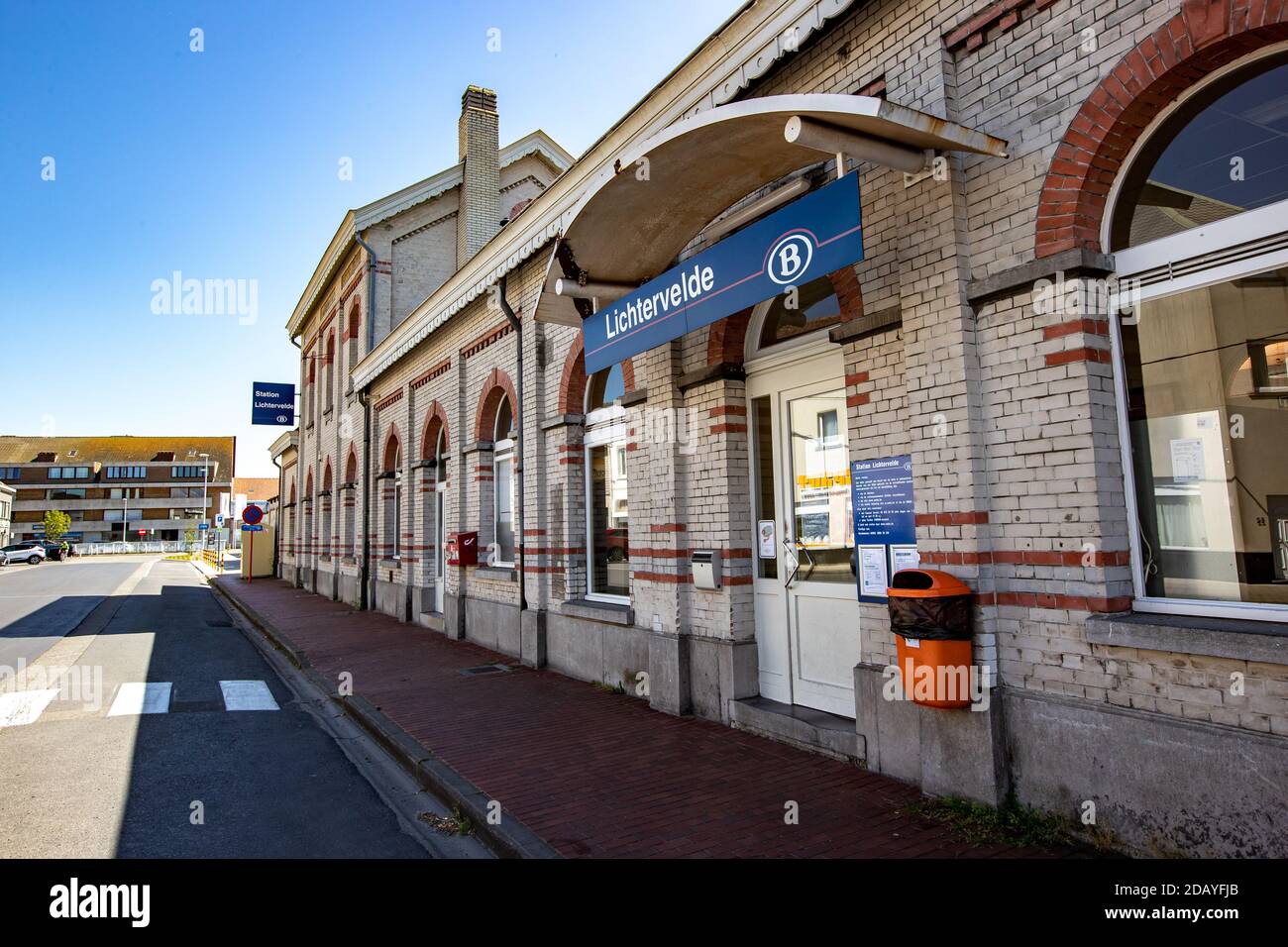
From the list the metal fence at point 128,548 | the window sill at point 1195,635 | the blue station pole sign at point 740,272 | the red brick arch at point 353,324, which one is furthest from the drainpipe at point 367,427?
the metal fence at point 128,548

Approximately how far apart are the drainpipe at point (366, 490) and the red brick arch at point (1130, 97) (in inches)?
671

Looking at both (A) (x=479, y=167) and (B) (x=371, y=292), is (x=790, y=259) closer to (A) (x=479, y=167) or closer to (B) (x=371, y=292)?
(A) (x=479, y=167)

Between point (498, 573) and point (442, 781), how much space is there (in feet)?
19.1

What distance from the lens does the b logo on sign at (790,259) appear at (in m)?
4.86

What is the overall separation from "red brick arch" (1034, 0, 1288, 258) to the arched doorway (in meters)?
1.92

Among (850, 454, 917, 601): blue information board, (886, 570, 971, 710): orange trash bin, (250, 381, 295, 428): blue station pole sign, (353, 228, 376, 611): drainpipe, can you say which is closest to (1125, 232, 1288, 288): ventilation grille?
(850, 454, 917, 601): blue information board

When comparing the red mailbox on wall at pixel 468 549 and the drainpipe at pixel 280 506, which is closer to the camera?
the red mailbox on wall at pixel 468 549

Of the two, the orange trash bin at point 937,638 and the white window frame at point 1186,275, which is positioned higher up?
the white window frame at point 1186,275

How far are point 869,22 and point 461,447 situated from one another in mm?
9025

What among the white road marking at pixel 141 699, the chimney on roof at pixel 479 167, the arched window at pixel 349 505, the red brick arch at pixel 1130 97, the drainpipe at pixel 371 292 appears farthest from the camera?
the arched window at pixel 349 505

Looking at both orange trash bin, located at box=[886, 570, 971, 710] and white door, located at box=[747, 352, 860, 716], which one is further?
white door, located at box=[747, 352, 860, 716]

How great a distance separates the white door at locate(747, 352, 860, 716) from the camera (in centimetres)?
589

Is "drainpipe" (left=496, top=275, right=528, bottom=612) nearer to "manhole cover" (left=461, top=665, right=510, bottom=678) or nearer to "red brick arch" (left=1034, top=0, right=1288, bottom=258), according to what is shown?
"manhole cover" (left=461, top=665, right=510, bottom=678)

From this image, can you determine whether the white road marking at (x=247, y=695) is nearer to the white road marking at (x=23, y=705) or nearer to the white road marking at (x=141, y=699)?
the white road marking at (x=141, y=699)
